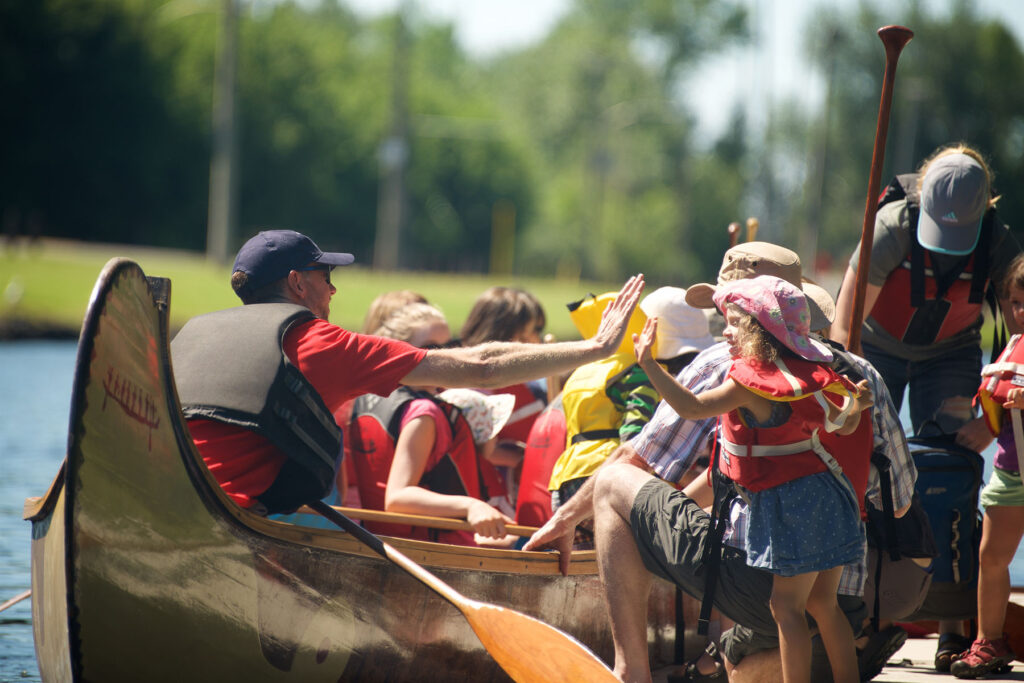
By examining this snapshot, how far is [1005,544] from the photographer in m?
4.32

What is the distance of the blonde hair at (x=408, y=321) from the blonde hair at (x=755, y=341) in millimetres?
1637

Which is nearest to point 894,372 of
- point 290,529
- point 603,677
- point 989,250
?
point 989,250

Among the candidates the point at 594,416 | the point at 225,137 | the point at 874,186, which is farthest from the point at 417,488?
the point at 225,137

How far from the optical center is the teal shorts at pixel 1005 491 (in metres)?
4.30

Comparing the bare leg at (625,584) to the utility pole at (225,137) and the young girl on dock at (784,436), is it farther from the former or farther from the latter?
the utility pole at (225,137)

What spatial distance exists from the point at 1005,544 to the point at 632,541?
140cm

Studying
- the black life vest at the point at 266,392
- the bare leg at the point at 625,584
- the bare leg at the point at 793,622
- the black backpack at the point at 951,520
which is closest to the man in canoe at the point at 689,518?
the bare leg at the point at 625,584

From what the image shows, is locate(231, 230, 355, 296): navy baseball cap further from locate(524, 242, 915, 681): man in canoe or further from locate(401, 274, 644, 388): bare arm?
locate(524, 242, 915, 681): man in canoe

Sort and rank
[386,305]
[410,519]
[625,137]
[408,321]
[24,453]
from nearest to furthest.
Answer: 1. [410,519]
2. [408,321]
3. [386,305]
4. [24,453]
5. [625,137]

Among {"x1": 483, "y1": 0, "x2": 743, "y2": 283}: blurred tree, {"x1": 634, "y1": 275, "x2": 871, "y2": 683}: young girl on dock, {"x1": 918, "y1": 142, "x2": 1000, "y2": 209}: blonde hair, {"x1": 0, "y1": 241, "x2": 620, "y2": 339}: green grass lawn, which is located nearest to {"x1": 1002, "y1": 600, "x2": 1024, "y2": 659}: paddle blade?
{"x1": 918, "y1": 142, "x2": 1000, "y2": 209}: blonde hair

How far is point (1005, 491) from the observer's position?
4.32m

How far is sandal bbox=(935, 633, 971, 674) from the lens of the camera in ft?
15.2

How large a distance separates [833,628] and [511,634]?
0.94 metres

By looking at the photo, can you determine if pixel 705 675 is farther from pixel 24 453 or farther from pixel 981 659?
pixel 24 453
